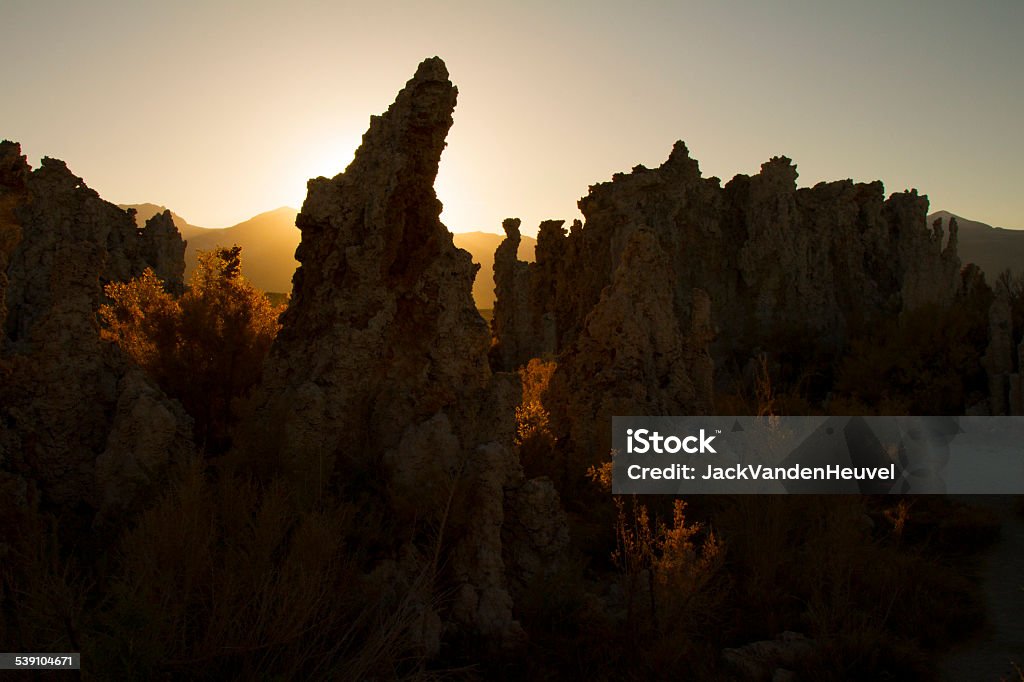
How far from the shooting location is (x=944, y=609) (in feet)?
22.6

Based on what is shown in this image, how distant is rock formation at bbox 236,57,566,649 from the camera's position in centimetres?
545

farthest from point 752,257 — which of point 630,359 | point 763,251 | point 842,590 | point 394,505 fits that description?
point 394,505

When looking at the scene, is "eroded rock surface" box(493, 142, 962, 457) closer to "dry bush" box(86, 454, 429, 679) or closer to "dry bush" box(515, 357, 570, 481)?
"dry bush" box(515, 357, 570, 481)

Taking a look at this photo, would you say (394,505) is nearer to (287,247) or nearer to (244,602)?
(244,602)

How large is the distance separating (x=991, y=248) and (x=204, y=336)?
5960 inches

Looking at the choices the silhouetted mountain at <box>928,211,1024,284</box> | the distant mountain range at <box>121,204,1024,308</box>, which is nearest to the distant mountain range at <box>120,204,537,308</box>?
the distant mountain range at <box>121,204,1024,308</box>

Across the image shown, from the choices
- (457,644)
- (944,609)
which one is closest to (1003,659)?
(944,609)

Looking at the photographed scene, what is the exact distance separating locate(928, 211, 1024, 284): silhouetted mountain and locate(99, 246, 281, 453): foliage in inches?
4762

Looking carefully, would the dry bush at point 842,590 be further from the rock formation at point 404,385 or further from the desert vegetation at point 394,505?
the rock formation at point 404,385

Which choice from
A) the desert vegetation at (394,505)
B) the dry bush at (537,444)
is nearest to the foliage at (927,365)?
the desert vegetation at (394,505)

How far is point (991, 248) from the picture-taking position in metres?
130

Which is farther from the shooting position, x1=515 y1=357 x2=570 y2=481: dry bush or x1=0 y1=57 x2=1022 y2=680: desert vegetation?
x1=515 y1=357 x2=570 y2=481: dry bush

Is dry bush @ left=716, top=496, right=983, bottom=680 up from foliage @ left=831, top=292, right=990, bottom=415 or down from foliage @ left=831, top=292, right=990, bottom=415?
down

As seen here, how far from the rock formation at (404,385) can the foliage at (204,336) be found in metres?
1.41
